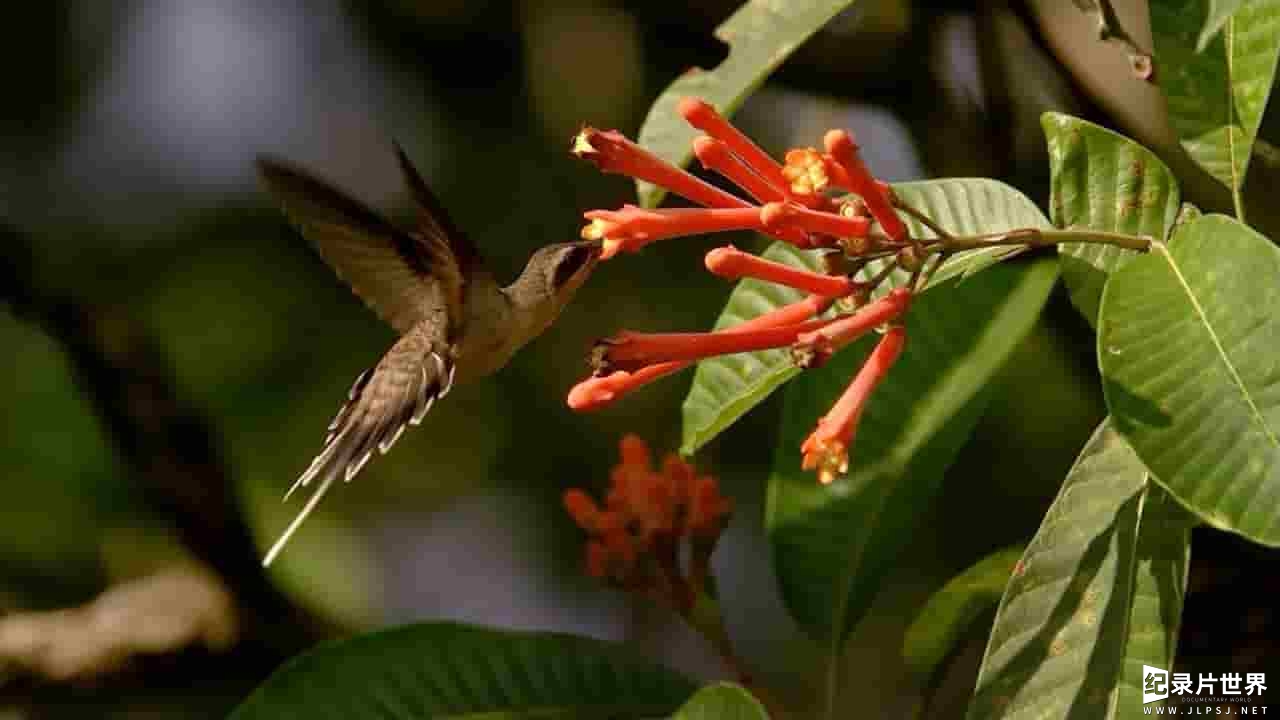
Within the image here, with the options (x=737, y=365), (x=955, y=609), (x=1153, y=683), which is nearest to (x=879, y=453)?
(x=955, y=609)

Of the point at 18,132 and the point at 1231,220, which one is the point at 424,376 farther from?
the point at 18,132

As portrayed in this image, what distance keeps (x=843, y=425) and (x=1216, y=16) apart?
492mm

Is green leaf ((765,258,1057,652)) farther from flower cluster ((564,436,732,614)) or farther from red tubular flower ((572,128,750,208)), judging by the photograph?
red tubular flower ((572,128,750,208))

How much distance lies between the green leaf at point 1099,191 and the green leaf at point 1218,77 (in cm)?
9

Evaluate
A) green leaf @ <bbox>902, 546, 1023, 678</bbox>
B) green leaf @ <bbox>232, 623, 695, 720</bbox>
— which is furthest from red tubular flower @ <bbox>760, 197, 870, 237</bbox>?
green leaf @ <bbox>232, 623, 695, 720</bbox>

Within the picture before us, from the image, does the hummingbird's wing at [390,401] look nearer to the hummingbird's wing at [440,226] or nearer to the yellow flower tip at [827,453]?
the hummingbird's wing at [440,226]

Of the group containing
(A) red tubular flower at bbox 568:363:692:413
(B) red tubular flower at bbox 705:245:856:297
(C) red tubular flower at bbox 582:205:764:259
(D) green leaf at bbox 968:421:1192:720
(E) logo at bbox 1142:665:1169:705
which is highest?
(C) red tubular flower at bbox 582:205:764:259

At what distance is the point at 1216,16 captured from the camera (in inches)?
51.3

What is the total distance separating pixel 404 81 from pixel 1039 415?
150 centimetres

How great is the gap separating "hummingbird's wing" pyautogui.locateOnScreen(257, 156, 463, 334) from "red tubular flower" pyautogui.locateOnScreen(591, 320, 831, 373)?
376mm

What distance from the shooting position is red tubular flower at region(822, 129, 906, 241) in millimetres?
1231

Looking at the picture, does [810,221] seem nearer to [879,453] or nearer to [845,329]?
[845,329]

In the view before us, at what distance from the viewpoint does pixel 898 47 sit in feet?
8.49

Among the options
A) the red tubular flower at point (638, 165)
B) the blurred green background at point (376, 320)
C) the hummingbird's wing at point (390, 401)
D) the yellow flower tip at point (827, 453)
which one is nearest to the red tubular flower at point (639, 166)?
the red tubular flower at point (638, 165)
